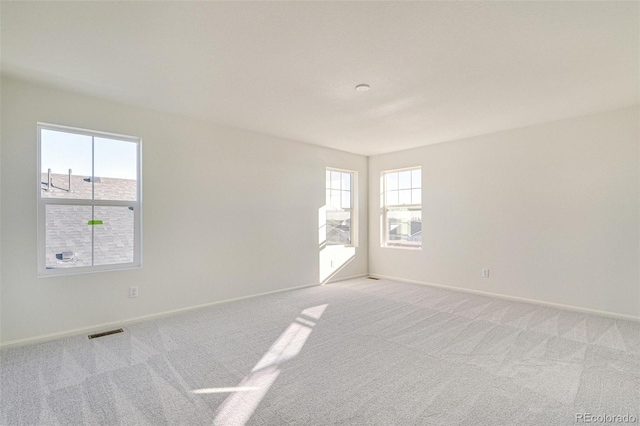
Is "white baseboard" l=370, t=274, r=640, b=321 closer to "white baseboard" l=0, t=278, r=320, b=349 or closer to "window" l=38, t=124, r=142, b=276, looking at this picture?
"white baseboard" l=0, t=278, r=320, b=349

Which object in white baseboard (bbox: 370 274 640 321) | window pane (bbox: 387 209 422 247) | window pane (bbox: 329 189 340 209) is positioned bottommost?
white baseboard (bbox: 370 274 640 321)

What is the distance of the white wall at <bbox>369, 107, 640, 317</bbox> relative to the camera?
3.59 meters

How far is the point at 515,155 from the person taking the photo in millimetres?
4363

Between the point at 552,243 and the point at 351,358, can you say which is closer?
the point at 351,358

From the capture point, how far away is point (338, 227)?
5.87 meters

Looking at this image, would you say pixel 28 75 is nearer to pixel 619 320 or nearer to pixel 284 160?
pixel 284 160

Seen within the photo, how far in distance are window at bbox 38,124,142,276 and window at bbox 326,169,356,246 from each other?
312 centimetres

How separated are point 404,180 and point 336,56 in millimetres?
3790

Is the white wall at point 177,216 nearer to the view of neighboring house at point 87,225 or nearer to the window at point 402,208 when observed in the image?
the view of neighboring house at point 87,225

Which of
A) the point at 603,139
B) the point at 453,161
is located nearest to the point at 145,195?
the point at 453,161

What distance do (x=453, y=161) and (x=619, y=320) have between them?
285 centimetres

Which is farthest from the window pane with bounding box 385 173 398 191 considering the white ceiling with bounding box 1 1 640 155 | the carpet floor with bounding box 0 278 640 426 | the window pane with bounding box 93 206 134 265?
the window pane with bounding box 93 206 134 265

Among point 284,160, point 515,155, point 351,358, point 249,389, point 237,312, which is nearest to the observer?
point 249,389
